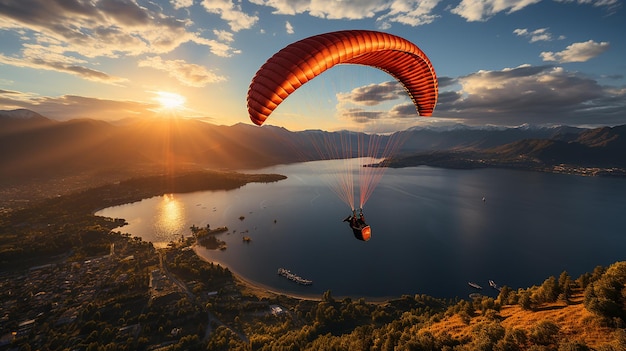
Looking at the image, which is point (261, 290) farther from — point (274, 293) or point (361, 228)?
point (361, 228)

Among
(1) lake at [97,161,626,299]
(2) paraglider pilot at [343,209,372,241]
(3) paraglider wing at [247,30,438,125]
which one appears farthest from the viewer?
(1) lake at [97,161,626,299]

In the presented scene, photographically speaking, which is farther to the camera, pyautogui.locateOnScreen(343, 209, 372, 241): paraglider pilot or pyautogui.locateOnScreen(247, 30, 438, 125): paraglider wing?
pyautogui.locateOnScreen(343, 209, 372, 241): paraglider pilot

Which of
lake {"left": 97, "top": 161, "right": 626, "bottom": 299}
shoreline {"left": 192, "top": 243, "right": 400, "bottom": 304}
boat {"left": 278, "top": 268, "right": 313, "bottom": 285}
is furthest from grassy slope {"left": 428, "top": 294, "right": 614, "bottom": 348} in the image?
boat {"left": 278, "top": 268, "right": 313, "bottom": 285}

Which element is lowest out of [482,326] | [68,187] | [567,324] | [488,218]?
[68,187]

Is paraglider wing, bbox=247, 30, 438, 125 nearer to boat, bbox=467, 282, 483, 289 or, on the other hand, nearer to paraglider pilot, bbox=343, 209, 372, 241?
paraglider pilot, bbox=343, 209, 372, 241

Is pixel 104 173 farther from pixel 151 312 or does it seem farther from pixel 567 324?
pixel 567 324

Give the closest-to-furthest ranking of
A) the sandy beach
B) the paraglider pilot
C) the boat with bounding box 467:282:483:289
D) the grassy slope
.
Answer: the grassy slope
the paraglider pilot
the sandy beach
the boat with bounding box 467:282:483:289

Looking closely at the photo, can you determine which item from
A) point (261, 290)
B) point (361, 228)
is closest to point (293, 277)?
point (261, 290)

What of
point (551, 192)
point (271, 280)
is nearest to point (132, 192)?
point (271, 280)

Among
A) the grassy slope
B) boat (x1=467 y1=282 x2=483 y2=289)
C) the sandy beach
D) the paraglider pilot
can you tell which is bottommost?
the sandy beach
